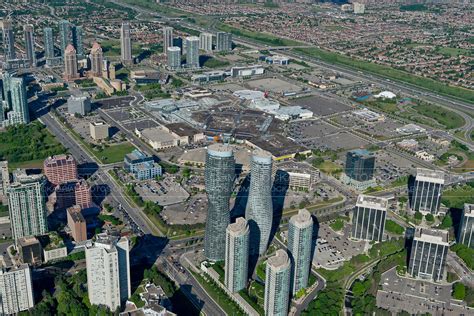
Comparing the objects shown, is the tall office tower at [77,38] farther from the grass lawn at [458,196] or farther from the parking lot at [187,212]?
the grass lawn at [458,196]

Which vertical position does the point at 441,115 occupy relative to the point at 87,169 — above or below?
above

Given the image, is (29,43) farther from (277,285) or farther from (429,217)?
(277,285)

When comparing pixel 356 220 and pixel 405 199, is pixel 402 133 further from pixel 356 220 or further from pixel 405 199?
pixel 356 220

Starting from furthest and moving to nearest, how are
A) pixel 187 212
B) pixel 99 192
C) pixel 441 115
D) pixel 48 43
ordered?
1. pixel 48 43
2. pixel 441 115
3. pixel 99 192
4. pixel 187 212

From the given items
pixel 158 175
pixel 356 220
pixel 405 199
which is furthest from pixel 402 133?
pixel 158 175

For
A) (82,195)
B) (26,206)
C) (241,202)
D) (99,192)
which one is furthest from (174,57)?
(26,206)

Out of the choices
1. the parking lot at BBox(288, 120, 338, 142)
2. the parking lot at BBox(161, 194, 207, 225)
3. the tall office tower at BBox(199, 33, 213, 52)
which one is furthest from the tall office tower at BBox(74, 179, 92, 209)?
the tall office tower at BBox(199, 33, 213, 52)

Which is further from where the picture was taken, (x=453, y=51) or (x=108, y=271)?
(x=453, y=51)

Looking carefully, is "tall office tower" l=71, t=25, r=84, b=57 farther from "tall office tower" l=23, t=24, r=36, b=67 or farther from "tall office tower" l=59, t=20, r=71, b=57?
"tall office tower" l=23, t=24, r=36, b=67
